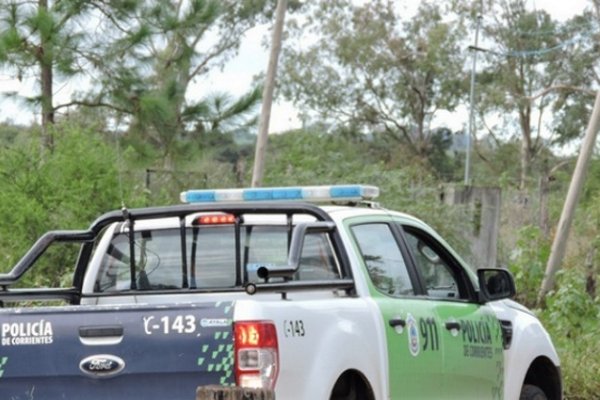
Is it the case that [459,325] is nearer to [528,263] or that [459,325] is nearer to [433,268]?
[433,268]

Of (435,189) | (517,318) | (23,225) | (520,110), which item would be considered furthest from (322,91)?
(517,318)

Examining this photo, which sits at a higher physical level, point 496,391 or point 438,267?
point 438,267

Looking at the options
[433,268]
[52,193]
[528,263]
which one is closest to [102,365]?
[433,268]

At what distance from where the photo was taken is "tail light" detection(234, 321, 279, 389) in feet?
20.5

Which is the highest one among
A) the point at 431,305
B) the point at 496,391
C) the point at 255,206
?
the point at 255,206

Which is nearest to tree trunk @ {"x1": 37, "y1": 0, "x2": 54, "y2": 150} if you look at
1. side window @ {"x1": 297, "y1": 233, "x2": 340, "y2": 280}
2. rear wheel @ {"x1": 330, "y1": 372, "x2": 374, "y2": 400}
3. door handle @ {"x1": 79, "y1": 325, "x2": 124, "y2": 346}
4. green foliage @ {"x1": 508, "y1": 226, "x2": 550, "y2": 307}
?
green foliage @ {"x1": 508, "y1": 226, "x2": 550, "y2": 307}

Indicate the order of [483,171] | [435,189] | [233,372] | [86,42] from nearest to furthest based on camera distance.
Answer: [233,372], [86,42], [435,189], [483,171]

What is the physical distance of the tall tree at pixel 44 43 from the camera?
19469mm

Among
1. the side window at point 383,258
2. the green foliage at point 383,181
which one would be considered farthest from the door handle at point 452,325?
the green foliage at point 383,181

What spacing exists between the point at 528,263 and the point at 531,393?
10794 mm

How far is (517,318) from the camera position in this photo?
30.0 ft

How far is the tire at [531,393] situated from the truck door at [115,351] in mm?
3382

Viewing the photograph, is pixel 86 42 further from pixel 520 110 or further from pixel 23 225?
pixel 520 110

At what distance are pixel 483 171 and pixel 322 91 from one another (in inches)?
386
